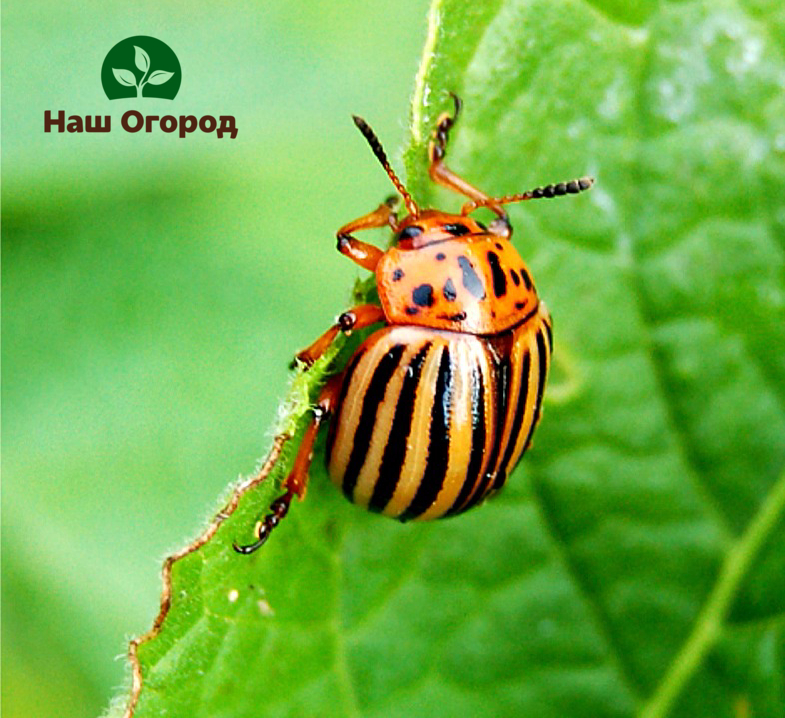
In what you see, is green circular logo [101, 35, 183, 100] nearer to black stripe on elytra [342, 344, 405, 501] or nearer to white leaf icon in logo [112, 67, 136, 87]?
white leaf icon in logo [112, 67, 136, 87]

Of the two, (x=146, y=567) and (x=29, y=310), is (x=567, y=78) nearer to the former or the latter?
(x=146, y=567)

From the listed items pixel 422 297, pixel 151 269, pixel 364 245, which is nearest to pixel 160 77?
pixel 151 269

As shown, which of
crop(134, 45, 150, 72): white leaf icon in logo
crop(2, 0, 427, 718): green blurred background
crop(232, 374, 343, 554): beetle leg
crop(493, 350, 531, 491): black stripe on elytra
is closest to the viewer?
crop(232, 374, 343, 554): beetle leg

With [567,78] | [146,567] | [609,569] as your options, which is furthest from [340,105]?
[609,569]

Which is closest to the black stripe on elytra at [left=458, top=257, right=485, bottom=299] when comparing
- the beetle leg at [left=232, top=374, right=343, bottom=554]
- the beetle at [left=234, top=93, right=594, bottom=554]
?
the beetle at [left=234, top=93, right=594, bottom=554]

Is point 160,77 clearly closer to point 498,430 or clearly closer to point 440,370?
point 440,370

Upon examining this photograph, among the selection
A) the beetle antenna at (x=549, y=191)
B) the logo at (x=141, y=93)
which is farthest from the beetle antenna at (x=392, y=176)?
the logo at (x=141, y=93)
